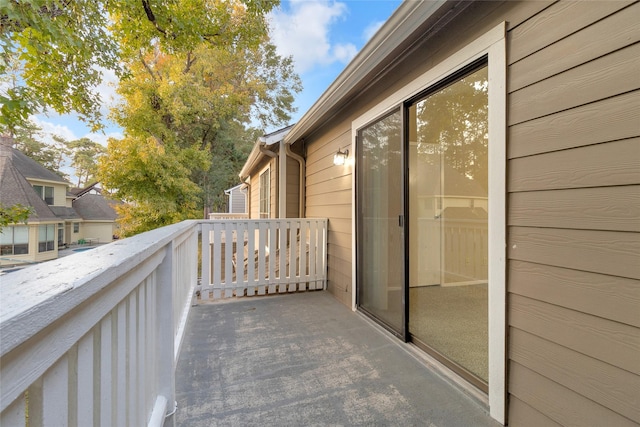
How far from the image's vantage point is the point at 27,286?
1.51 feet

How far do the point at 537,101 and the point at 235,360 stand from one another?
8.33 ft

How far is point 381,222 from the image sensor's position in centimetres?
294

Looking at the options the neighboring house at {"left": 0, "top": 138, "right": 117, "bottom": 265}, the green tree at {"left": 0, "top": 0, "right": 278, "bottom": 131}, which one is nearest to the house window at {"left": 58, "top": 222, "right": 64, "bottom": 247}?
the neighboring house at {"left": 0, "top": 138, "right": 117, "bottom": 265}

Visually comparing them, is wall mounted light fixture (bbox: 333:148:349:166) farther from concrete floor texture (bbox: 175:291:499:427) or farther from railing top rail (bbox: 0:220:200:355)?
railing top rail (bbox: 0:220:200:355)

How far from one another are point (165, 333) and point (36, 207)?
3551 millimetres

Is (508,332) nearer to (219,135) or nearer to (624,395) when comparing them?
(624,395)

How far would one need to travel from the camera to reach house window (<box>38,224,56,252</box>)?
2.73 m

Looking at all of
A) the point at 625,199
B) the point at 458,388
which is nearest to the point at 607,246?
the point at 625,199

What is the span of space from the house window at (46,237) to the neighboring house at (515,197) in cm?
307

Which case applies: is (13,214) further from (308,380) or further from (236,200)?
(236,200)

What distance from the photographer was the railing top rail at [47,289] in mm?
359

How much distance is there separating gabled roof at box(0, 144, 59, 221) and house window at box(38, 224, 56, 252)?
235 mm

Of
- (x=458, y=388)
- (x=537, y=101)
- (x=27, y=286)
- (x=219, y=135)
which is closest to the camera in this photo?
(x=27, y=286)

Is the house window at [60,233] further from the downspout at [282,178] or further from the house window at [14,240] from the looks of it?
the downspout at [282,178]
